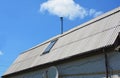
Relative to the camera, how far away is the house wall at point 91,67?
40.8 ft

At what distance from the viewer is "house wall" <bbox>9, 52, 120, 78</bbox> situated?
12422 mm

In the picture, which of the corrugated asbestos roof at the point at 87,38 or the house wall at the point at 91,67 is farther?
the corrugated asbestos roof at the point at 87,38

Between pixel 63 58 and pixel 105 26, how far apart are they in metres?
3.07

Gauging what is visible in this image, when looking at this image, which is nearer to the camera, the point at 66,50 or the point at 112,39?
the point at 112,39

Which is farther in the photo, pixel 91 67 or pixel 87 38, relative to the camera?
pixel 87 38

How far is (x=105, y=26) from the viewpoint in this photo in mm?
14656

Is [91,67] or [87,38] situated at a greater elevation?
[87,38]

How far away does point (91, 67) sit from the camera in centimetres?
1387

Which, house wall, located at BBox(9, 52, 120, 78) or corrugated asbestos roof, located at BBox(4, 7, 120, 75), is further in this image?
corrugated asbestos roof, located at BBox(4, 7, 120, 75)

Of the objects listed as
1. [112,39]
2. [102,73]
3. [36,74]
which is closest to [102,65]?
[102,73]

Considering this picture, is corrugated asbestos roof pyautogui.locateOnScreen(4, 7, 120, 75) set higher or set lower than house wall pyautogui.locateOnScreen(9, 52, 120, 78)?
higher

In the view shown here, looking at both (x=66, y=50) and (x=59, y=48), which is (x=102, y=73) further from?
(x=59, y=48)

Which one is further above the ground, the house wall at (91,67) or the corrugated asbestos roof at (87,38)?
the corrugated asbestos roof at (87,38)

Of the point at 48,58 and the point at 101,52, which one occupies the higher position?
the point at 48,58
